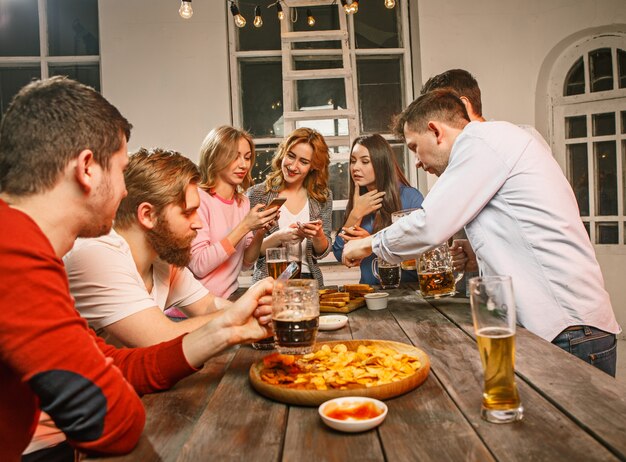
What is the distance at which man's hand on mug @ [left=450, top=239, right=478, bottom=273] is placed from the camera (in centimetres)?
234

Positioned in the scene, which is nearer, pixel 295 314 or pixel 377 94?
pixel 295 314

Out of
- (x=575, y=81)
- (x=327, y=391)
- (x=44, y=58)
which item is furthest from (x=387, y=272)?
(x=44, y=58)

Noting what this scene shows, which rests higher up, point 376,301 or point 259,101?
point 259,101

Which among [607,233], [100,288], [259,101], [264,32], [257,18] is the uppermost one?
[264,32]

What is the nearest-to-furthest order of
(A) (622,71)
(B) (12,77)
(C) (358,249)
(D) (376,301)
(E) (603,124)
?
(D) (376,301), (C) (358,249), (A) (622,71), (E) (603,124), (B) (12,77)

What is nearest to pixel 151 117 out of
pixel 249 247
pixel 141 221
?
pixel 249 247

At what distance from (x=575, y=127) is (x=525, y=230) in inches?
129

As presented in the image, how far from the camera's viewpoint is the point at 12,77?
462 centimetres

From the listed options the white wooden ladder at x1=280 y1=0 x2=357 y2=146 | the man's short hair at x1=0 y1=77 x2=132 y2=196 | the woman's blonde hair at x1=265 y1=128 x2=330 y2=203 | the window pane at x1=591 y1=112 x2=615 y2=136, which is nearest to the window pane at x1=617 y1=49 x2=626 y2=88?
the window pane at x1=591 y1=112 x2=615 y2=136

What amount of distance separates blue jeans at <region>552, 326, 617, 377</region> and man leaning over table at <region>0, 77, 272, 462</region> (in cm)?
100

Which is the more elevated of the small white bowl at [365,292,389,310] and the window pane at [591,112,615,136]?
the window pane at [591,112,615,136]

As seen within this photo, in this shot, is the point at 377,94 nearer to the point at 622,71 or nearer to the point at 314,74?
the point at 314,74

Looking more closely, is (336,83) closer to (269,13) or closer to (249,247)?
(269,13)

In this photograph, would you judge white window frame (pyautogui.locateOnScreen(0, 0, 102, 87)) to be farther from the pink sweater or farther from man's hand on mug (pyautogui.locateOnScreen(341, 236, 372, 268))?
man's hand on mug (pyautogui.locateOnScreen(341, 236, 372, 268))
